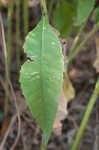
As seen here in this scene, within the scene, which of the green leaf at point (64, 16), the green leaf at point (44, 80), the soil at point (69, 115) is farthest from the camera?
the soil at point (69, 115)

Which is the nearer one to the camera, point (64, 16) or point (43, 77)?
point (43, 77)

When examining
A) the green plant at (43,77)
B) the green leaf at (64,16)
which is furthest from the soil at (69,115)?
the green plant at (43,77)

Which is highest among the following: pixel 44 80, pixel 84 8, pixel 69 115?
pixel 84 8

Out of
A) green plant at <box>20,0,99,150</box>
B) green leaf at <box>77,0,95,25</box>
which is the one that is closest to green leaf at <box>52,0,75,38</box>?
green leaf at <box>77,0,95,25</box>

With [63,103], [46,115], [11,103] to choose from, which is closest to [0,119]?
[11,103]

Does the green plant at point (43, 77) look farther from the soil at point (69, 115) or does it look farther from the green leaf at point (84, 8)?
the soil at point (69, 115)

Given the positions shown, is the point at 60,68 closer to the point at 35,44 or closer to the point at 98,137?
the point at 35,44

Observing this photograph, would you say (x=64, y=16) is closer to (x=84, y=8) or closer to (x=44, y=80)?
(x=84, y=8)

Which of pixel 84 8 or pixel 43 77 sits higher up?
pixel 84 8

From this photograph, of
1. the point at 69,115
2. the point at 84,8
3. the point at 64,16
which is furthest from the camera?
the point at 69,115

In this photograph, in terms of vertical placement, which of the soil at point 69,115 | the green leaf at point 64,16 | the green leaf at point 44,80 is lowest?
the soil at point 69,115

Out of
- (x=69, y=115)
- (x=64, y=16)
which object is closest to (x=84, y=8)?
(x=64, y=16)
